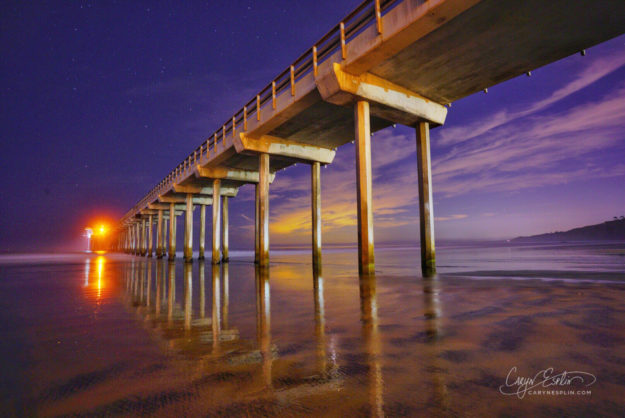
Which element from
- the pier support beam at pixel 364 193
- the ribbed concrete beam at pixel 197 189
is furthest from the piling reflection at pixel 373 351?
the ribbed concrete beam at pixel 197 189

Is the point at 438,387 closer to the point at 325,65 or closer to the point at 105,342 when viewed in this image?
the point at 105,342

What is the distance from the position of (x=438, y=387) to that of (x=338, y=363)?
0.73 meters

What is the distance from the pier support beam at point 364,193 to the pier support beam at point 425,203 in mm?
2780

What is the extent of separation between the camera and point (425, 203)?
1216 centimetres

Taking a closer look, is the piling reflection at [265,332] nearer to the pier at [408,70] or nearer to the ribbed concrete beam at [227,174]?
the pier at [408,70]

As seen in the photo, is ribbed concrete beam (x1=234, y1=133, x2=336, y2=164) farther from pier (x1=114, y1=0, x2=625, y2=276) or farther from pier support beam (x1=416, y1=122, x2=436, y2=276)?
pier support beam (x1=416, y1=122, x2=436, y2=276)

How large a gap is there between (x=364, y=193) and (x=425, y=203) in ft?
10.2

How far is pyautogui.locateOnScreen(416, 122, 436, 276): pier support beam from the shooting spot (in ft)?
39.1

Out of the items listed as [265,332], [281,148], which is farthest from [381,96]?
[265,332]

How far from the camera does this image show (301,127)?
15.3 m

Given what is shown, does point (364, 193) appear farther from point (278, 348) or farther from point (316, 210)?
point (278, 348)

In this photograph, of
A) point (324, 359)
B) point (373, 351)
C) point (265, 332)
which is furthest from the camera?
point (265, 332)

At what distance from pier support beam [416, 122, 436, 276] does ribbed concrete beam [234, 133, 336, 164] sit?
21.8 feet

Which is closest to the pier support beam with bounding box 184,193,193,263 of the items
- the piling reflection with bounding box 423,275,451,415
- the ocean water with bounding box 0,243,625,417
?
the ocean water with bounding box 0,243,625,417
